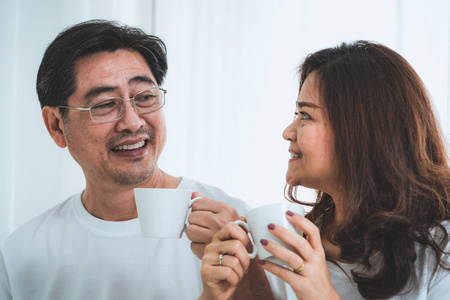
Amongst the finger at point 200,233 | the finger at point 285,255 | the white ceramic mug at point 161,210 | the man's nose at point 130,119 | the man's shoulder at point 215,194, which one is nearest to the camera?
the finger at point 285,255

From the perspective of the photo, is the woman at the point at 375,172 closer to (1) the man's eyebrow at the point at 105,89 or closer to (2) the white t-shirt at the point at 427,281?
(2) the white t-shirt at the point at 427,281

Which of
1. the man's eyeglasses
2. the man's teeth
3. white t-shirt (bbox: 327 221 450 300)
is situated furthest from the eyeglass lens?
white t-shirt (bbox: 327 221 450 300)

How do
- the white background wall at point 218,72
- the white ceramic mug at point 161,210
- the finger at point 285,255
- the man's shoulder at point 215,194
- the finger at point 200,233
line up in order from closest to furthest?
1. the finger at point 285,255
2. the white ceramic mug at point 161,210
3. the finger at point 200,233
4. the man's shoulder at point 215,194
5. the white background wall at point 218,72

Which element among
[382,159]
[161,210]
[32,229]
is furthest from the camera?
[32,229]

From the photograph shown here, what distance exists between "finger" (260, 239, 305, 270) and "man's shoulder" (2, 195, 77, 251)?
109cm

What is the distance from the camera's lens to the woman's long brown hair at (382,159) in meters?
1.19

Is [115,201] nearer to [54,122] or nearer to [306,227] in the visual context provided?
[54,122]

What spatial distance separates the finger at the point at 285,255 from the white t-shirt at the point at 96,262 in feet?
2.25

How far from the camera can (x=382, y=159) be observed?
1.24 metres

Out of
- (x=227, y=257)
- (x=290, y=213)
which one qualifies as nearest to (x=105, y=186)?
(x=227, y=257)

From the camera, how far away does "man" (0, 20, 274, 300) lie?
1.62 meters

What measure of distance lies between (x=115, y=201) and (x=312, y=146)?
80cm

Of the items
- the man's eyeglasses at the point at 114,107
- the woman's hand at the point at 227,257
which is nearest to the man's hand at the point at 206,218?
the woman's hand at the point at 227,257

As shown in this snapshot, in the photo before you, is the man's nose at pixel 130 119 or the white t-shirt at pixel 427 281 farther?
the man's nose at pixel 130 119
